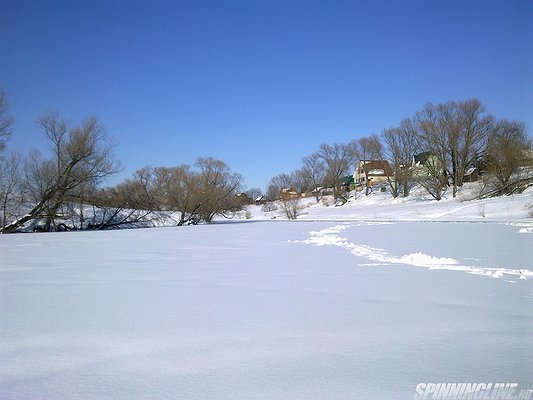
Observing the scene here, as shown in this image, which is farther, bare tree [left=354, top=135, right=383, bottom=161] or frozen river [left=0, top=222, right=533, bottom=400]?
bare tree [left=354, top=135, right=383, bottom=161]

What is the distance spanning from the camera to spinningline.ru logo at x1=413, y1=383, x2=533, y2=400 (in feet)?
7.26

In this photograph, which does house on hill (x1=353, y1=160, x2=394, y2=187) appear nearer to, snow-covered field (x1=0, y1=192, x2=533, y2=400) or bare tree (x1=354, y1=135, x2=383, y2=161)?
bare tree (x1=354, y1=135, x2=383, y2=161)

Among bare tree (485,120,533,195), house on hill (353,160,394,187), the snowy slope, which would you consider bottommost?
the snowy slope

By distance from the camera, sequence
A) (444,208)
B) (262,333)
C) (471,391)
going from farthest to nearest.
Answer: (444,208) → (262,333) → (471,391)

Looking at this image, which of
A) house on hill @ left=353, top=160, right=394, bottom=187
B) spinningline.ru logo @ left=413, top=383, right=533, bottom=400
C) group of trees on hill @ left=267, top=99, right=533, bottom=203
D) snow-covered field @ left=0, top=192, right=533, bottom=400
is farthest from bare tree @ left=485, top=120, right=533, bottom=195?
spinningline.ru logo @ left=413, top=383, right=533, bottom=400

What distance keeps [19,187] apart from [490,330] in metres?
27.7

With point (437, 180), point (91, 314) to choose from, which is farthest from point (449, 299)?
point (437, 180)

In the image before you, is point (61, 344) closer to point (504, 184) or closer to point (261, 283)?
point (261, 283)

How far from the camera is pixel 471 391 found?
2.26 metres

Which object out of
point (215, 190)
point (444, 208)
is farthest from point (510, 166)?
point (215, 190)

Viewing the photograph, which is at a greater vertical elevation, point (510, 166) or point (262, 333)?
point (510, 166)

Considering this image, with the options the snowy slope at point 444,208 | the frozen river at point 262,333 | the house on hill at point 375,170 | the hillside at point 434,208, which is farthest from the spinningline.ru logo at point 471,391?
the house on hill at point 375,170

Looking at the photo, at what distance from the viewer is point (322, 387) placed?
7.45 feet

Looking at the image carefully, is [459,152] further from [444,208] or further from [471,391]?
[471,391]
